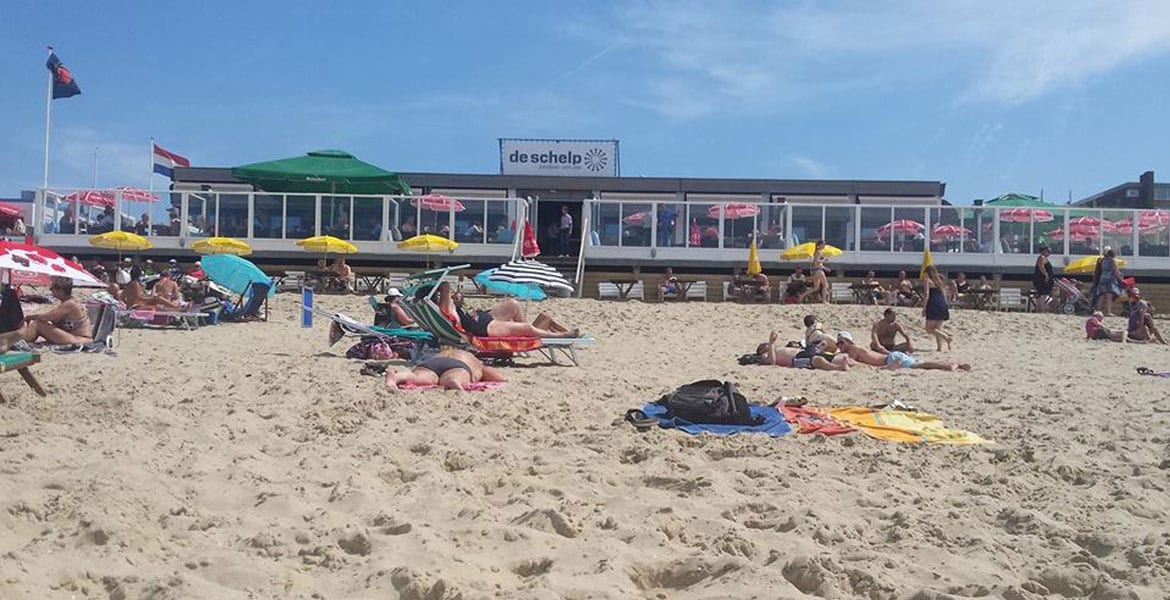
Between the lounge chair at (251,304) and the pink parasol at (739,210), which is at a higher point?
the pink parasol at (739,210)

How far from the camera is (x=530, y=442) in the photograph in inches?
204

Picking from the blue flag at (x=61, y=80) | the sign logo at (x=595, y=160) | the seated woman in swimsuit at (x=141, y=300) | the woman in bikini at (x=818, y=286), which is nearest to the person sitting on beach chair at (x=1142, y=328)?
the woman in bikini at (x=818, y=286)

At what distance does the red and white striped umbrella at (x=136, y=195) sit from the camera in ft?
65.2

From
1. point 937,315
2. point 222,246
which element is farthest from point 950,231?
point 222,246

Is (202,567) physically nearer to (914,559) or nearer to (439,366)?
(914,559)

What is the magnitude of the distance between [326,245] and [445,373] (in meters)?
12.5

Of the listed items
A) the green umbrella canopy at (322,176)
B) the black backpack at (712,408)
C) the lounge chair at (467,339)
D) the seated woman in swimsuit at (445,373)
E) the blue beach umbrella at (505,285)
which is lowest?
the black backpack at (712,408)

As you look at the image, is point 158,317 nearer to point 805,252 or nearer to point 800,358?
point 800,358

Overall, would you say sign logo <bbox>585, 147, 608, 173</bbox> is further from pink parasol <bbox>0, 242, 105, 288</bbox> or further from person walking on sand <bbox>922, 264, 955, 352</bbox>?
pink parasol <bbox>0, 242, 105, 288</bbox>

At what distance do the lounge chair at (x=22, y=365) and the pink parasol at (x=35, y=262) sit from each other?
106 inches

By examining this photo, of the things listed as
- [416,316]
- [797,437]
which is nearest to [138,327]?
[416,316]

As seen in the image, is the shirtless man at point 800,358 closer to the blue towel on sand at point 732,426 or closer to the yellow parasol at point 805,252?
the blue towel on sand at point 732,426

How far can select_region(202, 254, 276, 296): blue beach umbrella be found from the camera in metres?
12.9

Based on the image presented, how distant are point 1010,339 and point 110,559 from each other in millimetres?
12149
